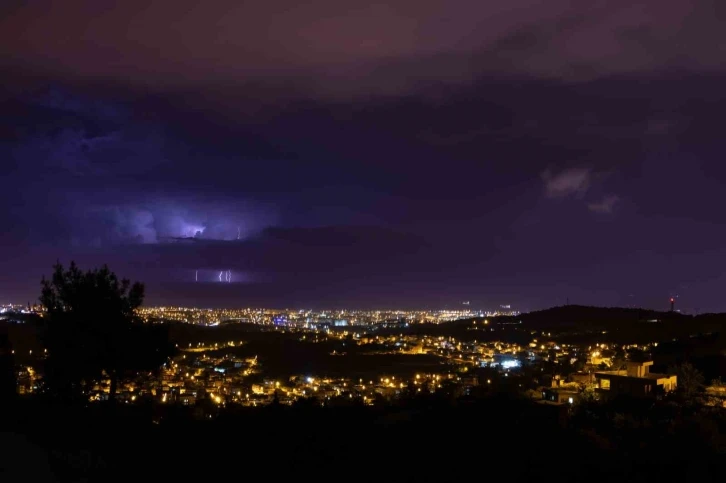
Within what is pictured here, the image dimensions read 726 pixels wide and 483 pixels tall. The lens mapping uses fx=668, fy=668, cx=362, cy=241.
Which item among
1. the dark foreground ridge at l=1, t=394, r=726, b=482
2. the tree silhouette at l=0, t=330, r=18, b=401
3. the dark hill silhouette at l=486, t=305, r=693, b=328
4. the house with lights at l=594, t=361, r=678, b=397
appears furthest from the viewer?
the dark hill silhouette at l=486, t=305, r=693, b=328

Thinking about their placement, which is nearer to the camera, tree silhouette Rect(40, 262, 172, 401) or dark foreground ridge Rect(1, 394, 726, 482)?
dark foreground ridge Rect(1, 394, 726, 482)

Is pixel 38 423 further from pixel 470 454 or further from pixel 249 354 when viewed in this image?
pixel 249 354

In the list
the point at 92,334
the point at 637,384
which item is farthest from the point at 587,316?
the point at 92,334

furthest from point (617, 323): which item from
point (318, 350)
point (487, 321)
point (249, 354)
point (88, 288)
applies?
point (88, 288)

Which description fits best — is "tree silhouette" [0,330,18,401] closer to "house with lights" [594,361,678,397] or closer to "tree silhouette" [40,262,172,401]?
"tree silhouette" [40,262,172,401]

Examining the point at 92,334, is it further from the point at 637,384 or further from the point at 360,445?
the point at 637,384

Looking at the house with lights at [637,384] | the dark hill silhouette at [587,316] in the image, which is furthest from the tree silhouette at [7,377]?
the dark hill silhouette at [587,316]

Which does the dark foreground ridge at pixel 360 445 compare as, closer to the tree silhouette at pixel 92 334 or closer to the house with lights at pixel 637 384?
the tree silhouette at pixel 92 334

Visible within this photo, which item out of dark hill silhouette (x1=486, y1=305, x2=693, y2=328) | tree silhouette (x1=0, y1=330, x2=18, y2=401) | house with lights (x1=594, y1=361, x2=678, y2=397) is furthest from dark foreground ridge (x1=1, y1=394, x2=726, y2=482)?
dark hill silhouette (x1=486, y1=305, x2=693, y2=328)
